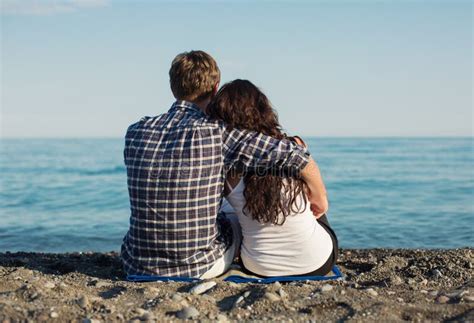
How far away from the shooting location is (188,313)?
11.1 ft

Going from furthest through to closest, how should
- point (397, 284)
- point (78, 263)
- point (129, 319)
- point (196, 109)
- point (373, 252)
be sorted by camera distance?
point (373, 252)
point (78, 263)
point (397, 284)
point (196, 109)
point (129, 319)

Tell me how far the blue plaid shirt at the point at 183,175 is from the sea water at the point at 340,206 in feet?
16.8

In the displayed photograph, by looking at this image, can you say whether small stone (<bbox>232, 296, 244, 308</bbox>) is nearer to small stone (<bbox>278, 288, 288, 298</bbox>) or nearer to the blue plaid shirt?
small stone (<bbox>278, 288, 288, 298</bbox>)

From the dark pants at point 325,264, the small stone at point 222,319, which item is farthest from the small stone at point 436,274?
the small stone at point 222,319

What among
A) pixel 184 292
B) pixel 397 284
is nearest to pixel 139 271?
pixel 184 292

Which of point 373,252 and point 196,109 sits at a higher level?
point 196,109

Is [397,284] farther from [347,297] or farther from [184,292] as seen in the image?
[184,292]

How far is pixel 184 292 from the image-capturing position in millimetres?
3945

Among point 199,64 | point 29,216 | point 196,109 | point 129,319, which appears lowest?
point 29,216

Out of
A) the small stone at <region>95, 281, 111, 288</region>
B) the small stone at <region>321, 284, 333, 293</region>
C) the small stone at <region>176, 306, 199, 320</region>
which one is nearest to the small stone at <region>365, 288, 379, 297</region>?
the small stone at <region>321, 284, 333, 293</region>

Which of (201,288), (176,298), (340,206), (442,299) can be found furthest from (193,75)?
(340,206)

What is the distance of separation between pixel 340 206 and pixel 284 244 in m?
A: 10.1

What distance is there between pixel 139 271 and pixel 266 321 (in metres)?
1.39

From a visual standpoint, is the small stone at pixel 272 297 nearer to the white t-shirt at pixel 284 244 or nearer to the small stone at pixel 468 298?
the white t-shirt at pixel 284 244
